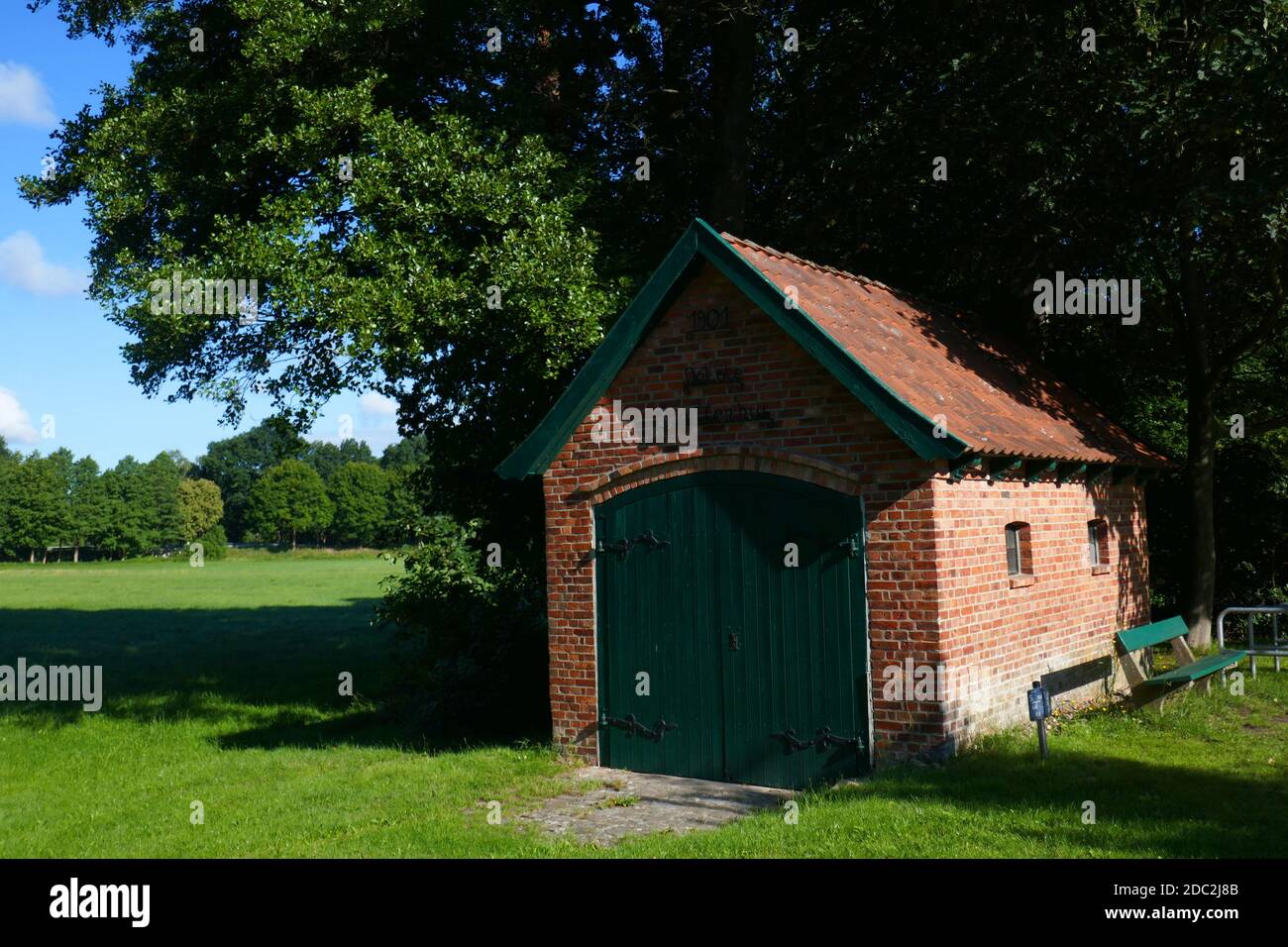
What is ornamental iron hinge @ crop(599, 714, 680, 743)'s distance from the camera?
10.6 meters

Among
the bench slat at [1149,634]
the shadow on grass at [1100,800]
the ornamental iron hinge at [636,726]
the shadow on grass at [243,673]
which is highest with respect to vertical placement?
the bench slat at [1149,634]

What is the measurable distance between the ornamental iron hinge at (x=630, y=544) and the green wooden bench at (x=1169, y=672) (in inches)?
213

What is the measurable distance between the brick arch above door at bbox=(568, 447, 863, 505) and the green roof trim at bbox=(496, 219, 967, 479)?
2.15 ft

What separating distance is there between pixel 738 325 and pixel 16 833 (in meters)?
8.23

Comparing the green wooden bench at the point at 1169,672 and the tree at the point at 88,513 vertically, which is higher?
the tree at the point at 88,513

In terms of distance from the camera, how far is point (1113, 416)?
59.1ft

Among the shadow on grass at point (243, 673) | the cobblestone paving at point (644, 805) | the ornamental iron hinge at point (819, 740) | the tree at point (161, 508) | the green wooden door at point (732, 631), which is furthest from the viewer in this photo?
the tree at point (161, 508)

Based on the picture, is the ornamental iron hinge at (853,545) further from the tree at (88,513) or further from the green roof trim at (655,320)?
the tree at (88,513)

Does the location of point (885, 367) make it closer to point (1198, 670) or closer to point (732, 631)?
point (732, 631)

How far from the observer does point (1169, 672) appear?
12242mm

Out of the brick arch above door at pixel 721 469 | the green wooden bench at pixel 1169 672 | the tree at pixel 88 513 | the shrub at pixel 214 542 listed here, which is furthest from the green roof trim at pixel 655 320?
the tree at pixel 88 513

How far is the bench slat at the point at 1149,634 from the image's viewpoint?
12.0 meters

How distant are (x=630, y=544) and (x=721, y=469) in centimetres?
130
